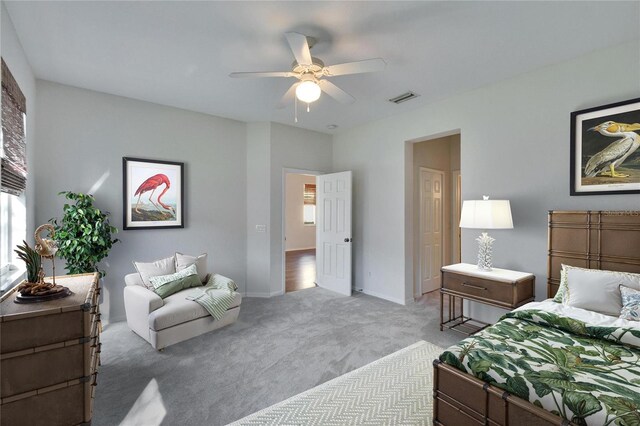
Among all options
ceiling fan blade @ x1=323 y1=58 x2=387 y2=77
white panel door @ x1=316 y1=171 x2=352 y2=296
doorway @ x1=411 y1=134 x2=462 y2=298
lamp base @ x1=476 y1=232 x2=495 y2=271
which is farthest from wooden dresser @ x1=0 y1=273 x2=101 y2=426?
doorway @ x1=411 y1=134 x2=462 y2=298

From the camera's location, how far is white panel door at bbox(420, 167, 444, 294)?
4926mm

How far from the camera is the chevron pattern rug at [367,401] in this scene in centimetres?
203

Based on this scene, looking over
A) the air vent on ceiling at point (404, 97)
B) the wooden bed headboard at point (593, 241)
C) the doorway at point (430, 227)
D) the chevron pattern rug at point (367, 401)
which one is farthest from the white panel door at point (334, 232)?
the wooden bed headboard at point (593, 241)

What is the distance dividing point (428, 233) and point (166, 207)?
415 centimetres

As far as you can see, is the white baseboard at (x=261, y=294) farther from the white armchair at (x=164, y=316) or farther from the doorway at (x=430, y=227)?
the doorway at (x=430, y=227)

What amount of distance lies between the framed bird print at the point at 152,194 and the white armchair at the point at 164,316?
0.85 metres

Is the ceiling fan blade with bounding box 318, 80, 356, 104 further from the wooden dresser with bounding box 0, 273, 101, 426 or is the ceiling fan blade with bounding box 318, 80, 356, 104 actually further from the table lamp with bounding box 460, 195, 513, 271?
the wooden dresser with bounding box 0, 273, 101, 426

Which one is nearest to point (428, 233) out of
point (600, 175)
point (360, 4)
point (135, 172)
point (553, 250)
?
point (553, 250)

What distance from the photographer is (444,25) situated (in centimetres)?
234

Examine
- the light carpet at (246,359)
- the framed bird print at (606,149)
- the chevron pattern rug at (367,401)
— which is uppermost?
the framed bird print at (606,149)

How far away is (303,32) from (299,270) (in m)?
5.30

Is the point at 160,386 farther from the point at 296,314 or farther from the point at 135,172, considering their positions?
the point at 135,172

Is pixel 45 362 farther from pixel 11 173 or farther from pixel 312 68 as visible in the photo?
pixel 312 68

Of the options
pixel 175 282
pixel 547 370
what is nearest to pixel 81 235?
pixel 175 282
